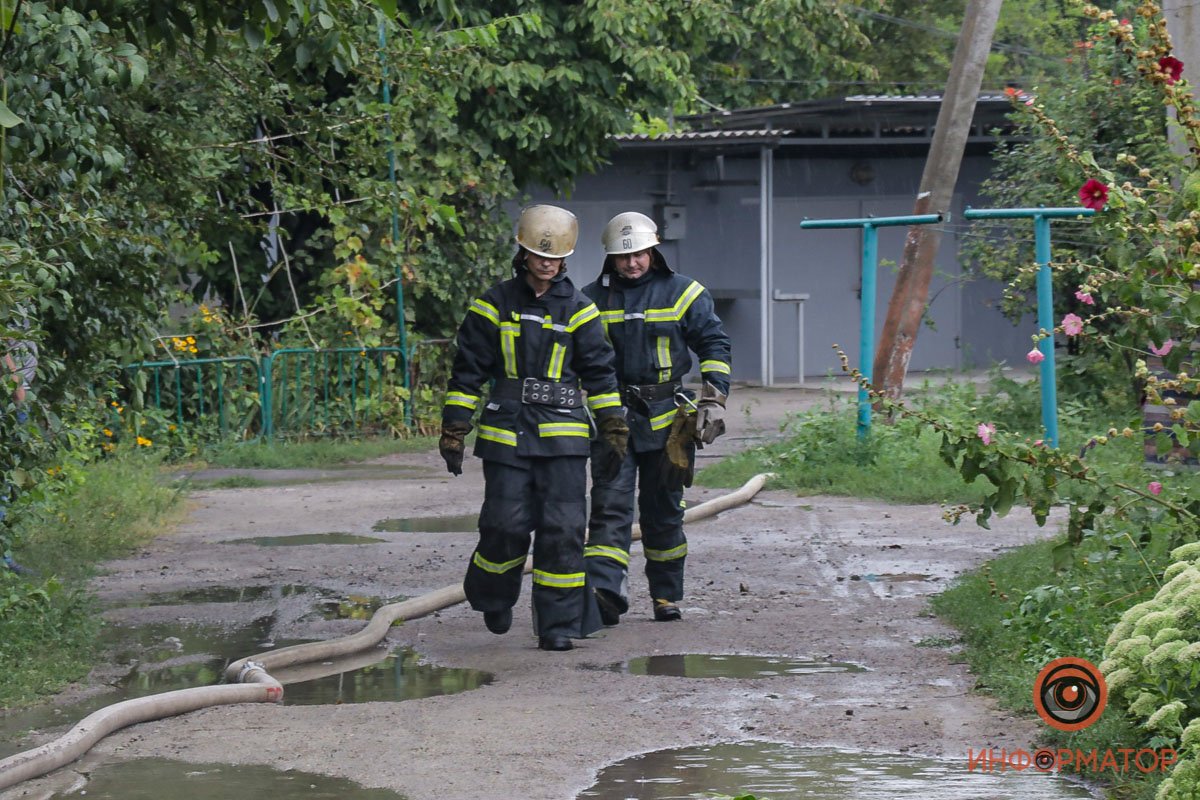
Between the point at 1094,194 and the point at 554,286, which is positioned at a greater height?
the point at 1094,194

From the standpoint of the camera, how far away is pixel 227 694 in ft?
20.2

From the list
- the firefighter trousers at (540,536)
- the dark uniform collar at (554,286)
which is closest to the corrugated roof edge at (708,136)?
the dark uniform collar at (554,286)

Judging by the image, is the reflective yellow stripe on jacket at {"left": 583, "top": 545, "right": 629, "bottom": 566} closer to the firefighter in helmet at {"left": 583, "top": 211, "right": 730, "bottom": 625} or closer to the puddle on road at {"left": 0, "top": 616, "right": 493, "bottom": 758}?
the firefighter in helmet at {"left": 583, "top": 211, "right": 730, "bottom": 625}

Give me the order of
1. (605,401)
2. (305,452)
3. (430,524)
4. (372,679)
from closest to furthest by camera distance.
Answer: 1. (372,679)
2. (605,401)
3. (430,524)
4. (305,452)

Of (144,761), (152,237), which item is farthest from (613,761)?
(152,237)

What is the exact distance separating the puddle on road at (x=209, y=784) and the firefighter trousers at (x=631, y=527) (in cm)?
262

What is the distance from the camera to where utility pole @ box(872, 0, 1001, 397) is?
13.7 metres

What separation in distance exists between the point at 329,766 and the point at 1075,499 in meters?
2.78

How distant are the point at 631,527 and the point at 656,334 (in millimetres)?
953

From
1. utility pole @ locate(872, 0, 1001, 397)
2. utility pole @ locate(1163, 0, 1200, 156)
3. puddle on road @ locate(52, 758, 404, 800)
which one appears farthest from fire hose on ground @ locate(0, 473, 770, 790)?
utility pole @ locate(872, 0, 1001, 397)

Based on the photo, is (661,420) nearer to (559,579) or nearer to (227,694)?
(559,579)

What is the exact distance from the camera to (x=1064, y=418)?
13.1 metres

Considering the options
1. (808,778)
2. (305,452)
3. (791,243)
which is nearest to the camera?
(808,778)

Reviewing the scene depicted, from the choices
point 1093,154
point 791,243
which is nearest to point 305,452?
point 1093,154
